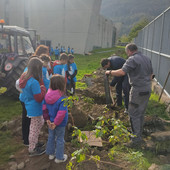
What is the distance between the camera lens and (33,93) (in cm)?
269

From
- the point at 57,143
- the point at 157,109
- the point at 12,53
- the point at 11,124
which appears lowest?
the point at 11,124

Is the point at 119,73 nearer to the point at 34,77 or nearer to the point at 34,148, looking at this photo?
the point at 34,77

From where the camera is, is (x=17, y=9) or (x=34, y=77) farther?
(x=17, y=9)

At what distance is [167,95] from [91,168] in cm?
351

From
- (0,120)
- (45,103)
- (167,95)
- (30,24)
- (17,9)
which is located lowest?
(0,120)

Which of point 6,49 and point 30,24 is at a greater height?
point 30,24

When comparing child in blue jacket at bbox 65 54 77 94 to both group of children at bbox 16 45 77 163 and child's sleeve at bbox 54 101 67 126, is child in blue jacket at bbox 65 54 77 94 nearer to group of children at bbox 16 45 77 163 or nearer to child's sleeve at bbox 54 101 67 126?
group of children at bbox 16 45 77 163

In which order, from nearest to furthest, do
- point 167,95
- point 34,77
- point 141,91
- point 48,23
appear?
point 34,77 → point 141,91 → point 167,95 → point 48,23

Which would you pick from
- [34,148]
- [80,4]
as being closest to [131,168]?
[34,148]

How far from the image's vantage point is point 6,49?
600 centimetres

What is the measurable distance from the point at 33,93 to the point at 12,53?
11.6 ft

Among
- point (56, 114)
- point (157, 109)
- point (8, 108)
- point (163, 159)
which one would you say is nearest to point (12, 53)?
point (8, 108)

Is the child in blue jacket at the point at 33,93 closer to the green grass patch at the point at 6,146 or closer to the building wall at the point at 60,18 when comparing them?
the green grass patch at the point at 6,146

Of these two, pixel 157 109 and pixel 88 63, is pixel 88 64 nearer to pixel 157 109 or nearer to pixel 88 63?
pixel 88 63
